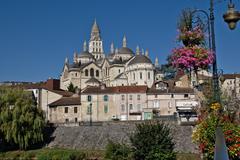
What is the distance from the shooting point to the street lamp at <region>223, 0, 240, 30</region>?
7871 mm

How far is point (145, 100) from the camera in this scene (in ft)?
195

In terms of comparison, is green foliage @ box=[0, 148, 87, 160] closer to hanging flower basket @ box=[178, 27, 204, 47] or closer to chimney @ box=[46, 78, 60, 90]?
hanging flower basket @ box=[178, 27, 204, 47]

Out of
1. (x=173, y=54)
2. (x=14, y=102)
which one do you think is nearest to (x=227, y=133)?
(x=173, y=54)

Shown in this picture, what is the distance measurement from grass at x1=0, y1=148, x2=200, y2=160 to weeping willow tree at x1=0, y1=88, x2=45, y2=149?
1677 mm

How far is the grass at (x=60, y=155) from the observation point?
35331 mm

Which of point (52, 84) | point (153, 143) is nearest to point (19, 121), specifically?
point (153, 143)

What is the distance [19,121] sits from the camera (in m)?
42.8

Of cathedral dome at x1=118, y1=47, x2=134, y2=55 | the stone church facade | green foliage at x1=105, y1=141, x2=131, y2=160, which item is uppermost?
cathedral dome at x1=118, y1=47, x2=134, y2=55

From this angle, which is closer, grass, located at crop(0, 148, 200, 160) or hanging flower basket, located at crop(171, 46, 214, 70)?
hanging flower basket, located at crop(171, 46, 214, 70)

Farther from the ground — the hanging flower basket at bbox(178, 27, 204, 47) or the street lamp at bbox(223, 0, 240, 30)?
the hanging flower basket at bbox(178, 27, 204, 47)

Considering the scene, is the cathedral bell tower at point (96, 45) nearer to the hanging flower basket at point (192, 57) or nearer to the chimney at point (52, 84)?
the chimney at point (52, 84)

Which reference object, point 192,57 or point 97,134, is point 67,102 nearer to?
point 97,134

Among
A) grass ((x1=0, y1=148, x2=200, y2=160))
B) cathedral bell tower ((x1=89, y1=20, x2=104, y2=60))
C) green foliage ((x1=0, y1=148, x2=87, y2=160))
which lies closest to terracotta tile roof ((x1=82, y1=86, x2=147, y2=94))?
grass ((x1=0, y1=148, x2=200, y2=160))

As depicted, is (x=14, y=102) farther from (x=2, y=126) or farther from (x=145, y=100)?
(x=145, y=100)
